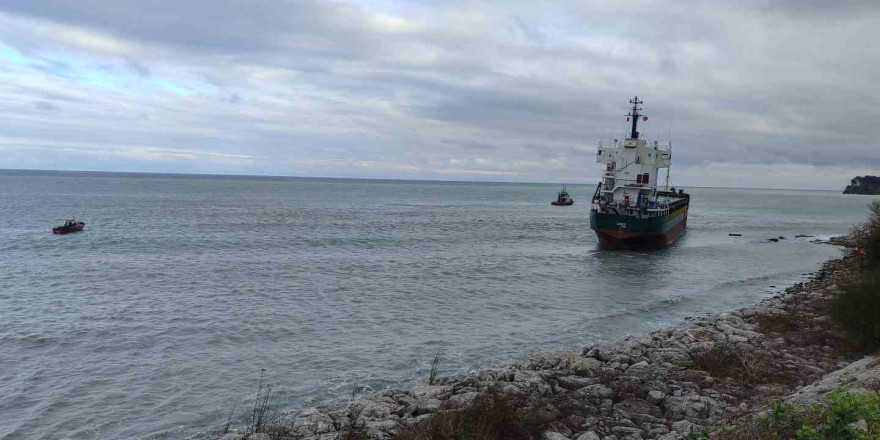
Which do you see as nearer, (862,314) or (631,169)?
(862,314)

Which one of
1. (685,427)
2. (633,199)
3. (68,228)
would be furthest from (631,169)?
(68,228)

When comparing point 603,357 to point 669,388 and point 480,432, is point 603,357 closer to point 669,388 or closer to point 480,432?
point 669,388

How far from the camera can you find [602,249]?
1661 inches

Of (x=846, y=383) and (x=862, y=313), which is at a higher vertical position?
(x=862, y=313)

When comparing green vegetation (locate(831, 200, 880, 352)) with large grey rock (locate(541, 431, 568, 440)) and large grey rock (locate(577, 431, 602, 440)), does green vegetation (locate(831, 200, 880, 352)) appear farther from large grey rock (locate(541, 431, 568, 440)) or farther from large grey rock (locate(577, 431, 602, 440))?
large grey rock (locate(541, 431, 568, 440))

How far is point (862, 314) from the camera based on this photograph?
1360cm

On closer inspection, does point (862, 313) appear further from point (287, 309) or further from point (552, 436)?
point (287, 309)

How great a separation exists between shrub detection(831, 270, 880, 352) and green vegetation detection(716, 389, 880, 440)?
702 centimetres

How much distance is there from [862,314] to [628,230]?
1056 inches

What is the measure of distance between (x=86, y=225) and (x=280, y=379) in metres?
51.2

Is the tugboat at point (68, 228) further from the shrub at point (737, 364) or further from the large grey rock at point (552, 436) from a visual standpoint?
the large grey rock at point (552, 436)

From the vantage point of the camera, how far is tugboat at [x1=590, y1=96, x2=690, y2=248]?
132 feet

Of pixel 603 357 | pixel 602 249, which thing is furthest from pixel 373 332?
pixel 602 249

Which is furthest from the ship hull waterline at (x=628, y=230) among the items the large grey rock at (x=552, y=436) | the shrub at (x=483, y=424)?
the large grey rock at (x=552, y=436)
